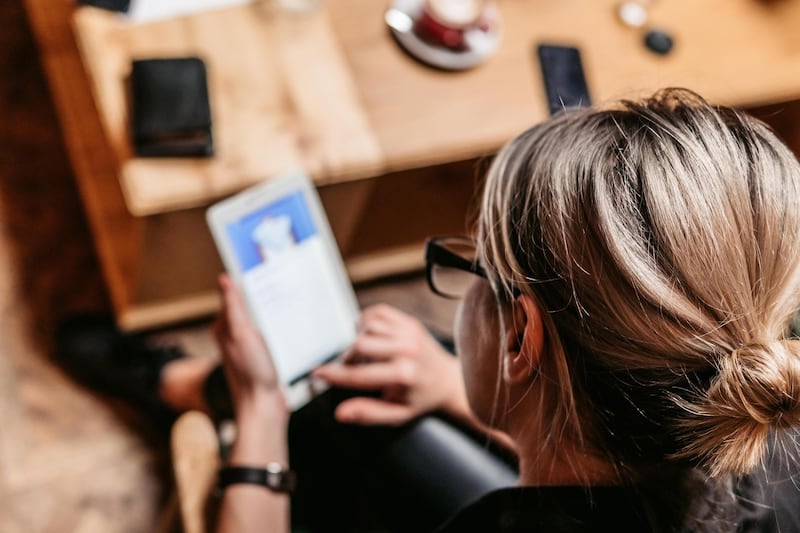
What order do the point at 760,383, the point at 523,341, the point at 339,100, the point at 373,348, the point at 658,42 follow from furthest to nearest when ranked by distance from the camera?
the point at 658,42 < the point at 339,100 < the point at 373,348 < the point at 523,341 < the point at 760,383

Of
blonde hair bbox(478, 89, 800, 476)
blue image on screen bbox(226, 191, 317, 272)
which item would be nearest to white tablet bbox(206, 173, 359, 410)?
blue image on screen bbox(226, 191, 317, 272)

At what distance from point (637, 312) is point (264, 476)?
530 millimetres

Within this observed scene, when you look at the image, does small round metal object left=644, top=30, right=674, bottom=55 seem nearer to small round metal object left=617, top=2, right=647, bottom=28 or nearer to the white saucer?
small round metal object left=617, top=2, right=647, bottom=28

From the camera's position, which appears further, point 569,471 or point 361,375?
point 361,375

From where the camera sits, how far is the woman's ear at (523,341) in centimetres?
64

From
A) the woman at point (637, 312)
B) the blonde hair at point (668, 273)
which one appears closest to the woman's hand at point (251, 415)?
the woman at point (637, 312)

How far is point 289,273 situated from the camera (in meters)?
1.14

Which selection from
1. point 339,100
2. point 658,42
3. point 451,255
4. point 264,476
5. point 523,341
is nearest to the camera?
point 523,341

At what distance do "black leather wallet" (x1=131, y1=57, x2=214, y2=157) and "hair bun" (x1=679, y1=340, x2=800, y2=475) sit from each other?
0.72m

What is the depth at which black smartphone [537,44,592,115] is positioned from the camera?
3.90ft

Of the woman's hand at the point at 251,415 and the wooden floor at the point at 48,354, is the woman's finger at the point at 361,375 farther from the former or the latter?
the wooden floor at the point at 48,354

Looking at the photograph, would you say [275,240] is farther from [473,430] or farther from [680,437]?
[680,437]

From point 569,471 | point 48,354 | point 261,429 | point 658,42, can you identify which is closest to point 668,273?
point 569,471

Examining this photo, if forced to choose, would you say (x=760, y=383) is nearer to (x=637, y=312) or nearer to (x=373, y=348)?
(x=637, y=312)
